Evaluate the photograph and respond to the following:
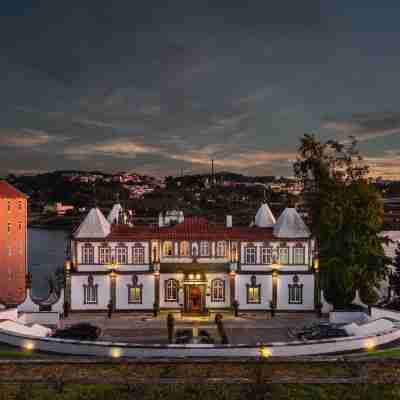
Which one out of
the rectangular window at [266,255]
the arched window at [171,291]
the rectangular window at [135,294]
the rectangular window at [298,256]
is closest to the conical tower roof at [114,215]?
the rectangular window at [135,294]

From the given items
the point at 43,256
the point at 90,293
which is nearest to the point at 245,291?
the point at 90,293

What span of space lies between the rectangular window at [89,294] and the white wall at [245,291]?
9.15 metres

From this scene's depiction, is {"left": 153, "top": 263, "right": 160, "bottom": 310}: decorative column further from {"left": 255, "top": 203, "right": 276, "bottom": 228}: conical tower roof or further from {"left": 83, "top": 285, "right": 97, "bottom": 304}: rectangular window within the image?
{"left": 255, "top": 203, "right": 276, "bottom": 228}: conical tower roof

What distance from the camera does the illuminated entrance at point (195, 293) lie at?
30625 millimetres

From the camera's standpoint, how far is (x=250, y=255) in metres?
31.7

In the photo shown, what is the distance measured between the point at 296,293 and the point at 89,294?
1340cm

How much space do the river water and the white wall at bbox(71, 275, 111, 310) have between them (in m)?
17.8

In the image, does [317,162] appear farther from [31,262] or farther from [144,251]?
[31,262]

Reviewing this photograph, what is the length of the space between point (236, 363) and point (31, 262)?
55898 mm

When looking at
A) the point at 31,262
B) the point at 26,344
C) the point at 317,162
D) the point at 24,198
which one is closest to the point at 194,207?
the point at 31,262

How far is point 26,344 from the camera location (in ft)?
71.0

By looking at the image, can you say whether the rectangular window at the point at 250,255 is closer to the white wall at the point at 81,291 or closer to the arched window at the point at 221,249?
the arched window at the point at 221,249

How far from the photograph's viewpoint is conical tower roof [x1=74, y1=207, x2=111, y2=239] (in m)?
31.4

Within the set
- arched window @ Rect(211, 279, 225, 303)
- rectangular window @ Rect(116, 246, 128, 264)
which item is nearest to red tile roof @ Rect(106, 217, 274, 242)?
rectangular window @ Rect(116, 246, 128, 264)
